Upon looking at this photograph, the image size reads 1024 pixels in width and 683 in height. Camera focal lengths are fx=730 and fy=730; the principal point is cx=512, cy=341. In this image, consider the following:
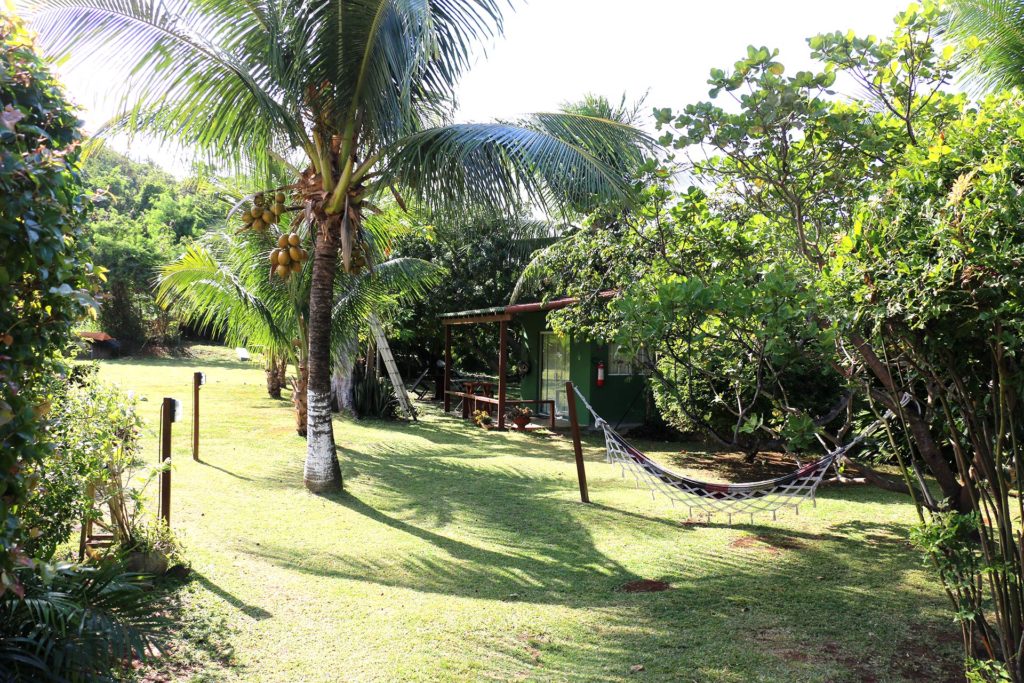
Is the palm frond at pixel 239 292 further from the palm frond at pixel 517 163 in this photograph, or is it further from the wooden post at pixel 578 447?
the wooden post at pixel 578 447

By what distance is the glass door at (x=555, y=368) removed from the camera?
15.5 metres

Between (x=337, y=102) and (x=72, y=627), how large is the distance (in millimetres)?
5593

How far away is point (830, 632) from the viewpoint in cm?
446

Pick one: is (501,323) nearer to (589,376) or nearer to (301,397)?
(589,376)

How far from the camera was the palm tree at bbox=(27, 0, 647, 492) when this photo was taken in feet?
21.6

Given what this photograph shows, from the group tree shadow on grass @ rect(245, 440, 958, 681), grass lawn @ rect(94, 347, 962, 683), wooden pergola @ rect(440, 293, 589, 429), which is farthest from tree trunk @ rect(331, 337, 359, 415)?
tree shadow on grass @ rect(245, 440, 958, 681)

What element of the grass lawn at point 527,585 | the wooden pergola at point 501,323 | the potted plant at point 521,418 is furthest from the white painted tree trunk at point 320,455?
the potted plant at point 521,418

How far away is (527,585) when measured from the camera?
212 inches

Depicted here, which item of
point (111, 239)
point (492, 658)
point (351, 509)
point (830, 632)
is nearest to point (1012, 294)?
→ point (830, 632)

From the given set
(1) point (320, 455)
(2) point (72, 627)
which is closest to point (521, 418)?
(1) point (320, 455)

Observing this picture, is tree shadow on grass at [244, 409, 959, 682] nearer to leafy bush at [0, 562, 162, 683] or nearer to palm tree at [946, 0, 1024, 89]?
leafy bush at [0, 562, 162, 683]

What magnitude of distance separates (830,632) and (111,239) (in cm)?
3338

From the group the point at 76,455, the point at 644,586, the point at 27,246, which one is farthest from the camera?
the point at 644,586

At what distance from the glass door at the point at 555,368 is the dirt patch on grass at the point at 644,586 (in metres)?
9.76
